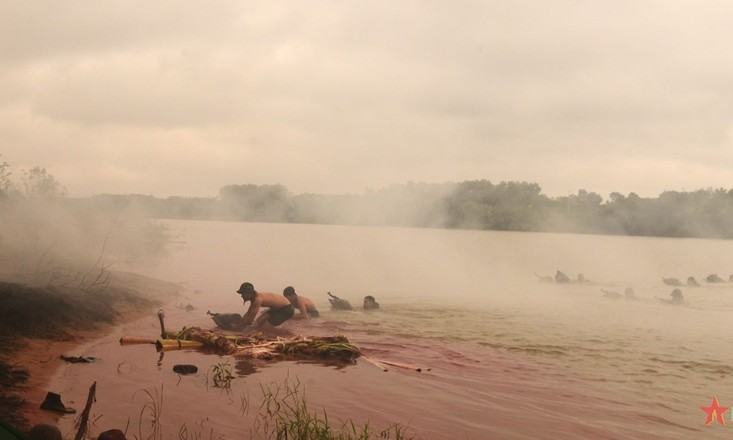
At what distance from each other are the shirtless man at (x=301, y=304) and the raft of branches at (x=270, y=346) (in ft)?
10.9

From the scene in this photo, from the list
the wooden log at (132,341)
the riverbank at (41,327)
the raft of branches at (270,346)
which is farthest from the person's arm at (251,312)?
the riverbank at (41,327)

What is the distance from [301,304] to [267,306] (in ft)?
5.80

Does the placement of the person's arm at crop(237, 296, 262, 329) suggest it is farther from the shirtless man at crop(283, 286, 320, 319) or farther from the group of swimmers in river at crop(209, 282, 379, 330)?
the shirtless man at crop(283, 286, 320, 319)

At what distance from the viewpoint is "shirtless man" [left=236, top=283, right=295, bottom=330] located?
36.8 feet

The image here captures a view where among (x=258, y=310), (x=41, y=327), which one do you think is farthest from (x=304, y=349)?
(x=41, y=327)

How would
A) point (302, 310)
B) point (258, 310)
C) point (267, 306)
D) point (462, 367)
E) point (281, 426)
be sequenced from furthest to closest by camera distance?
point (302, 310) < point (267, 306) < point (258, 310) < point (462, 367) < point (281, 426)

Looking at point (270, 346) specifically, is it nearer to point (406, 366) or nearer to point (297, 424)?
point (406, 366)

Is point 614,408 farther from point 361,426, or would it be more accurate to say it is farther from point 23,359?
point 23,359

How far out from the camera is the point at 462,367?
9898 millimetres

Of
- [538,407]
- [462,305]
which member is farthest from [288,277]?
[538,407]

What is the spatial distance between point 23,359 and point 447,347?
6808 mm

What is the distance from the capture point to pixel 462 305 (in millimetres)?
18734

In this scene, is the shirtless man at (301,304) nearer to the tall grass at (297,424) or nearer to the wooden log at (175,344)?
the wooden log at (175,344)

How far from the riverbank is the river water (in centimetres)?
34
